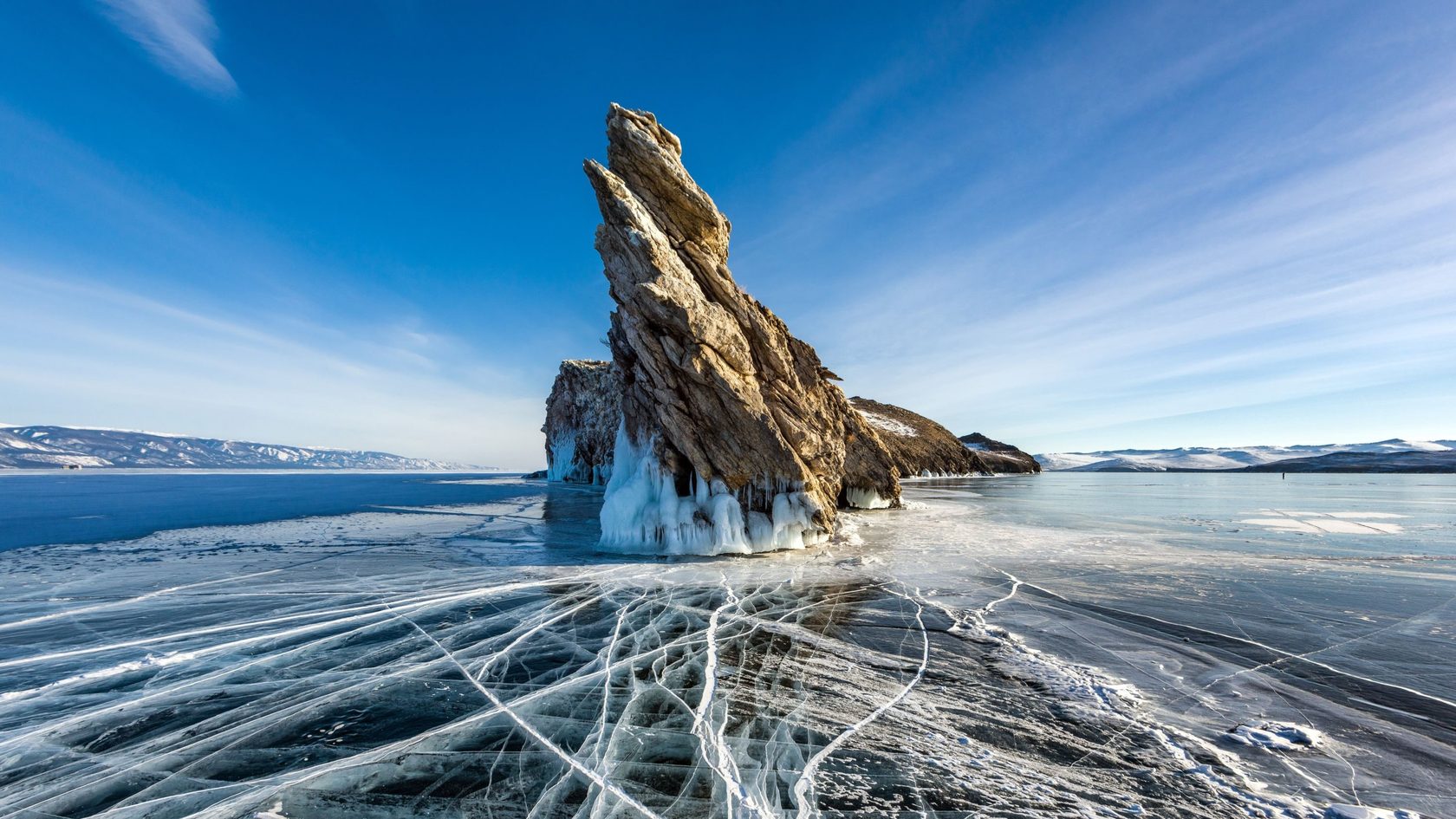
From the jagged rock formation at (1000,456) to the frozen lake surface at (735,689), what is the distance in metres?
119

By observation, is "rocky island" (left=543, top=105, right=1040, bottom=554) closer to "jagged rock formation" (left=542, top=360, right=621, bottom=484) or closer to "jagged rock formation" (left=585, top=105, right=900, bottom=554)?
"jagged rock formation" (left=585, top=105, right=900, bottom=554)

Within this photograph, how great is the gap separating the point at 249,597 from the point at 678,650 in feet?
39.0

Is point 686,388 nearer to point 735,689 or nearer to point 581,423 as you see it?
point 735,689

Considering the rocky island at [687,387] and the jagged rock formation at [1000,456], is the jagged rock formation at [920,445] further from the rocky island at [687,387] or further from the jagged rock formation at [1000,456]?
the rocky island at [687,387]

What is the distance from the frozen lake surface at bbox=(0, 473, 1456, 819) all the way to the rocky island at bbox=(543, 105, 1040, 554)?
11.3 feet

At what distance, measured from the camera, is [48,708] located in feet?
22.0

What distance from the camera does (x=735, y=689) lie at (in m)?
7.08

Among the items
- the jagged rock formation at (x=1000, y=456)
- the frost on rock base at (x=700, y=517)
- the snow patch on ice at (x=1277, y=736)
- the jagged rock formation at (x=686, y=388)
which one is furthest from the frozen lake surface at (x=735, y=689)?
the jagged rock formation at (x=1000, y=456)

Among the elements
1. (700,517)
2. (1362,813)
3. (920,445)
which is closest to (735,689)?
(1362,813)

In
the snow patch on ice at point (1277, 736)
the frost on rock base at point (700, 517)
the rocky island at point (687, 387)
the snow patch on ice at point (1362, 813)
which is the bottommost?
the snow patch on ice at point (1277, 736)

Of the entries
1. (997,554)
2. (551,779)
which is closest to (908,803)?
(551,779)

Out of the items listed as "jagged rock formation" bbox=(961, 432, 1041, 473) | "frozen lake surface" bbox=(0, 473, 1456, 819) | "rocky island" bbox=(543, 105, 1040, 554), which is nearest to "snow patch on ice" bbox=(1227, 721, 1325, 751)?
"frozen lake surface" bbox=(0, 473, 1456, 819)

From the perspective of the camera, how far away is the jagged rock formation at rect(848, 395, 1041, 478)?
90938 mm

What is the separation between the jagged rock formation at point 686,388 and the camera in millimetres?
18016
